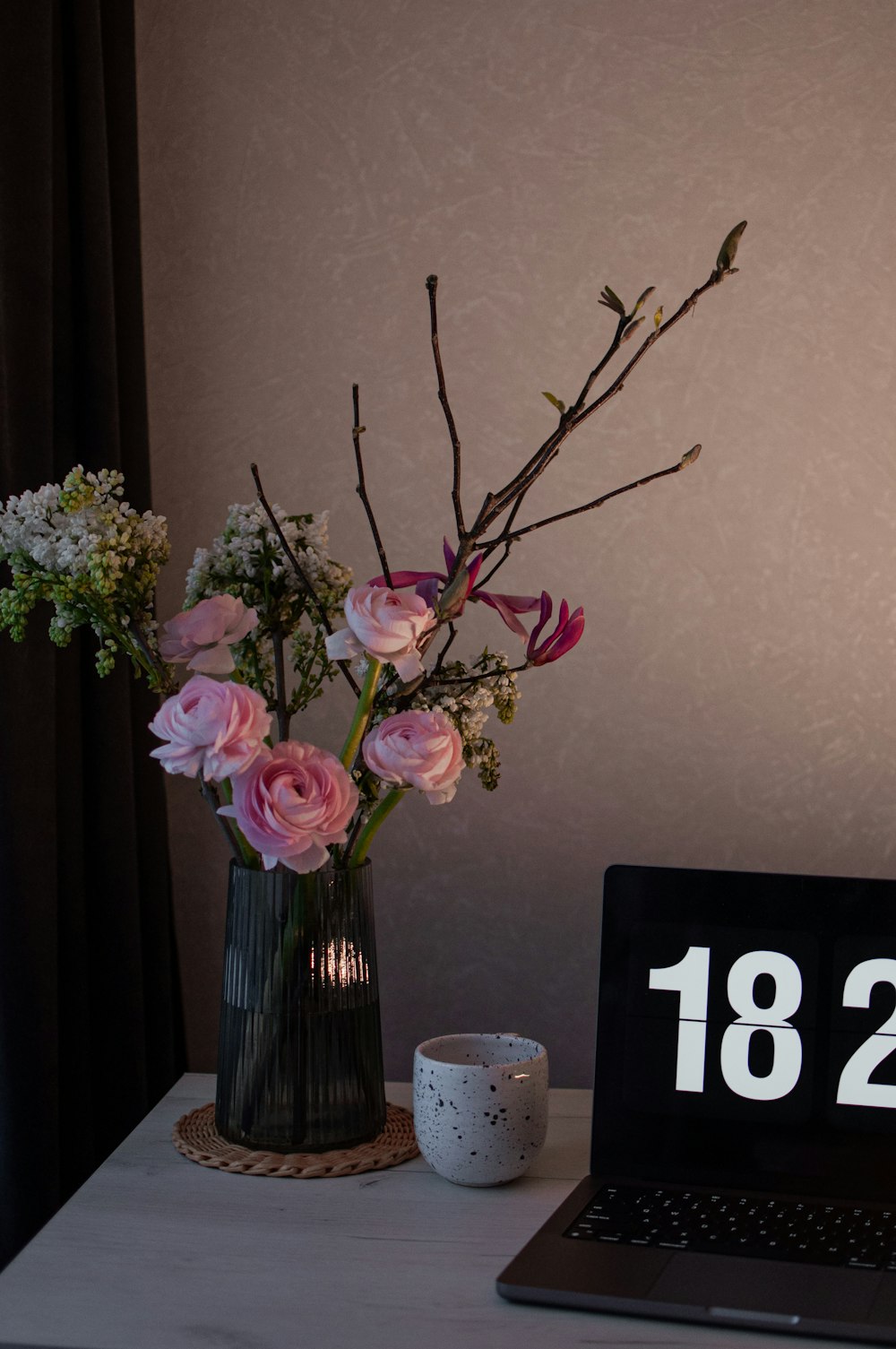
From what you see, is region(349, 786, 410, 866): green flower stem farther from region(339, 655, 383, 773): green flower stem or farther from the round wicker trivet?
the round wicker trivet

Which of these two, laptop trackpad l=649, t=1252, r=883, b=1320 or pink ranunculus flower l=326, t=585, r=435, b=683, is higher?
pink ranunculus flower l=326, t=585, r=435, b=683

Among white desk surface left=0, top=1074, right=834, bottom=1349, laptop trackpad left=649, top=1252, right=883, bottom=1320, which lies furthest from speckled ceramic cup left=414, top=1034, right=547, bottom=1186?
laptop trackpad left=649, top=1252, right=883, bottom=1320

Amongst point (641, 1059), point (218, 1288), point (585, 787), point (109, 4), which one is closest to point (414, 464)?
point (585, 787)

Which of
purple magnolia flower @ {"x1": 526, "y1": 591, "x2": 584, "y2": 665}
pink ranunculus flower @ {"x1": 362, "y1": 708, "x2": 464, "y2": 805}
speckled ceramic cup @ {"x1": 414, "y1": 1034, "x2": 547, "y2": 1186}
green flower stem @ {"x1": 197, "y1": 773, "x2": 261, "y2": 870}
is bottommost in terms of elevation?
speckled ceramic cup @ {"x1": 414, "y1": 1034, "x2": 547, "y2": 1186}

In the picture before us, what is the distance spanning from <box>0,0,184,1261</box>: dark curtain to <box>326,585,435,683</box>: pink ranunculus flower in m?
0.38

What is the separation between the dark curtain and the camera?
1.09m

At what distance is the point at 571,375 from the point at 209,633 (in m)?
0.59

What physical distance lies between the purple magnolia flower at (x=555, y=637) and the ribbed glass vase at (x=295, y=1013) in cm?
23

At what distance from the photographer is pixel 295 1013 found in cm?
94

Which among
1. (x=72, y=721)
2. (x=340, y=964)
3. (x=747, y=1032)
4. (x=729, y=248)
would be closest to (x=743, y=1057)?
(x=747, y=1032)

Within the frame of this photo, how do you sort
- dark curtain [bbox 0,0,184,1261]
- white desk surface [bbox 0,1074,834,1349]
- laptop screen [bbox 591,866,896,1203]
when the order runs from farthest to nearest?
1. dark curtain [bbox 0,0,184,1261]
2. laptop screen [bbox 591,866,896,1203]
3. white desk surface [bbox 0,1074,834,1349]

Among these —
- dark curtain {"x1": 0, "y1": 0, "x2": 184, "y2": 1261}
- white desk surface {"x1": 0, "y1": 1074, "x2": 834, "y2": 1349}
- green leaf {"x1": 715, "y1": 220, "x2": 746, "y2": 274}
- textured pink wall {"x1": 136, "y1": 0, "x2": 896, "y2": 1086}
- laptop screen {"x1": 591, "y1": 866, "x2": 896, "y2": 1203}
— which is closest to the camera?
white desk surface {"x1": 0, "y1": 1074, "x2": 834, "y2": 1349}

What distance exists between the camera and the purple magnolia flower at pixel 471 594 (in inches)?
35.9

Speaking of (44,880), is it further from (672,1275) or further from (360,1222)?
(672,1275)
